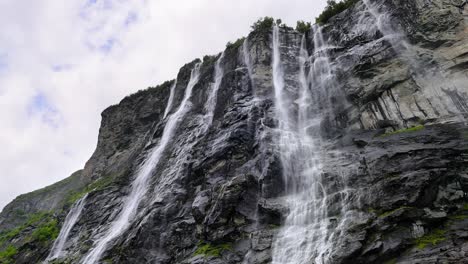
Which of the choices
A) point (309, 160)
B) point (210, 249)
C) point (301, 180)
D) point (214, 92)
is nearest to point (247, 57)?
point (214, 92)

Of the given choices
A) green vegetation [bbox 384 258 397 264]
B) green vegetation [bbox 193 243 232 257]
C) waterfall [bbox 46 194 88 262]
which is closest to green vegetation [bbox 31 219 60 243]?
waterfall [bbox 46 194 88 262]

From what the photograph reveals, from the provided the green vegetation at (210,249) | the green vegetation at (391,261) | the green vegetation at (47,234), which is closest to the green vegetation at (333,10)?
the green vegetation at (210,249)

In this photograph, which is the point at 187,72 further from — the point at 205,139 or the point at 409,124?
the point at 409,124

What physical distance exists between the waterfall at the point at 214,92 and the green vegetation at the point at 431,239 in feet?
61.5

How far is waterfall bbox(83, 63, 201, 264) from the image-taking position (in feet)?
80.5

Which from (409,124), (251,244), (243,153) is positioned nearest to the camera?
(251,244)

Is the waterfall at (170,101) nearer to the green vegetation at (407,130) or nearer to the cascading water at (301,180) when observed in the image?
the cascading water at (301,180)

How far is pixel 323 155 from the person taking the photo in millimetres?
20984

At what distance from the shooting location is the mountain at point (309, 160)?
14.9 m

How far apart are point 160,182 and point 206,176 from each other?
178 inches

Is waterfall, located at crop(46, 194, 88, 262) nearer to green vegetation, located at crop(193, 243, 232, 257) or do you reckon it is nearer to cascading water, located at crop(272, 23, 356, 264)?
green vegetation, located at crop(193, 243, 232, 257)

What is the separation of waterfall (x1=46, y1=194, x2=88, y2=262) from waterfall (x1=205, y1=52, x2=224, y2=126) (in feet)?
41.3

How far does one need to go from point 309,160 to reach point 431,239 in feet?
28.2

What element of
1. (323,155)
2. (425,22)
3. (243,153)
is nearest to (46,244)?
(243,153)
